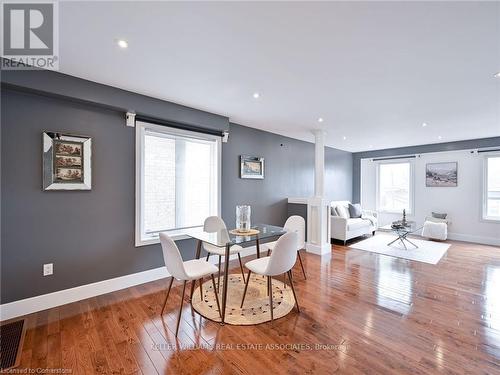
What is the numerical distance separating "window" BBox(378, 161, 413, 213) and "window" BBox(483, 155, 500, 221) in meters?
1.51

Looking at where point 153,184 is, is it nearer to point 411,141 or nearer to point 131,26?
point 131,26

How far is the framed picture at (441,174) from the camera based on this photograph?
5.94 m

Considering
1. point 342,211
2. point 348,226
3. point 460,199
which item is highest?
point 460,199

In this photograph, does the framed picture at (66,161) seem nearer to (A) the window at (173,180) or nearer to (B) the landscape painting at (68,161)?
(B) the landscape painting at (68,161)

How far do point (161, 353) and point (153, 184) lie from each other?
7.01 ft

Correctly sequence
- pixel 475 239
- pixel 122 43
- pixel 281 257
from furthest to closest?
pixel 475 239, pixel 281 257, pixel 122 43

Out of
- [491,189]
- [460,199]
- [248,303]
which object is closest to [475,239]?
[460,199]

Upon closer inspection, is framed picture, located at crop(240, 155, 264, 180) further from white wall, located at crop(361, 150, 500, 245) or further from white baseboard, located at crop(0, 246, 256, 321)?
white wall, located at crop(361, 150, 500, 245)

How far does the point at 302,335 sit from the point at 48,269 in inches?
106

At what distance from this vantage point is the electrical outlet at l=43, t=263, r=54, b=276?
2.46 meters

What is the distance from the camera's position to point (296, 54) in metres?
2.04

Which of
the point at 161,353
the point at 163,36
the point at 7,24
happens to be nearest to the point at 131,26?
the point at 163,36

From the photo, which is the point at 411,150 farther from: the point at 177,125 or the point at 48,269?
the point at 48,269

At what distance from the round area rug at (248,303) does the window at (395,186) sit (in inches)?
220
